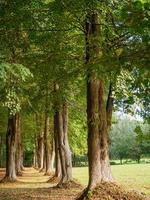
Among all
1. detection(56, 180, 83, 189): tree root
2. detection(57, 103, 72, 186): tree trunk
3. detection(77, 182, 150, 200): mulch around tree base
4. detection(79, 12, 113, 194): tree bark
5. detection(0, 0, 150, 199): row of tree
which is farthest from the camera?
detection(57, 103, 72, 186): tree trunk

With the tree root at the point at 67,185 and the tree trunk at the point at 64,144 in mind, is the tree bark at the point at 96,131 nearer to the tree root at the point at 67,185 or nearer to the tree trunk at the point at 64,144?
the tree root at the point at 67,185

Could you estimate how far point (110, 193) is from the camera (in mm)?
17594

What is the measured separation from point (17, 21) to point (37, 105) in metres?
11.3

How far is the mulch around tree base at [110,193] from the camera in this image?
17312 mm

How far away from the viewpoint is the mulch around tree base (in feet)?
56.8

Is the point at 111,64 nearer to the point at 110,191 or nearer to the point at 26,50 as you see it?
the point at 110,191

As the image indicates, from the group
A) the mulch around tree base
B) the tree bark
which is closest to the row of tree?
the tree bark

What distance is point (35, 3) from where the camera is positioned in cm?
1689

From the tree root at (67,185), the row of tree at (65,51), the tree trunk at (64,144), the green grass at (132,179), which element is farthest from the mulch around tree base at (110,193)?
the tree trunk at (64,144)

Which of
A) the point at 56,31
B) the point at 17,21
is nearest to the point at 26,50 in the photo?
the point at 56,31

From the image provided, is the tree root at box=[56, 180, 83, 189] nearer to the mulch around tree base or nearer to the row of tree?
the row of tree

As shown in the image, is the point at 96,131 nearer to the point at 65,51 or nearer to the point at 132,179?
the point at 65,51

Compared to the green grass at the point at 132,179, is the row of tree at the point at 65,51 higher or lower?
higher


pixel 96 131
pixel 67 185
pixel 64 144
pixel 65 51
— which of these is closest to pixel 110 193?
pixel 96 131
